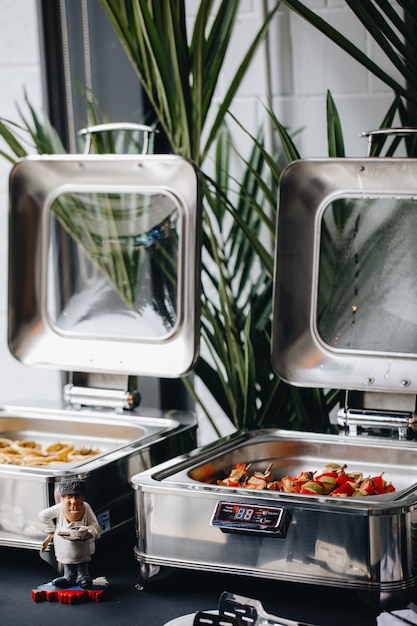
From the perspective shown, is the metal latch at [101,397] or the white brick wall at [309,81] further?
the white brick wall at [309,81]

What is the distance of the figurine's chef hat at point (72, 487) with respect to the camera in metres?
1.26

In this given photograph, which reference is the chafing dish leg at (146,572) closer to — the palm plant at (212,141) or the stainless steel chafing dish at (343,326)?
the stainless steel chafing dish at (343,326)

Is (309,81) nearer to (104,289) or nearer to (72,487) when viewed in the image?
(104,289)

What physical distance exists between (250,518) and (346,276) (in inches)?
22.8

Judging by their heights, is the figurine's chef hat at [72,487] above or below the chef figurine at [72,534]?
above

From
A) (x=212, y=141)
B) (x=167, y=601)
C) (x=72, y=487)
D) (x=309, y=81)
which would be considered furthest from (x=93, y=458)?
(x=309, y=81)

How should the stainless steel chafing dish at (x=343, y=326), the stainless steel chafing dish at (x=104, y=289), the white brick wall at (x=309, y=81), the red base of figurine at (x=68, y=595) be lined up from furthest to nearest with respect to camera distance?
the white brick wall at (x=309, y=81)
the stainless steel chafing dish at (x=104, y=289)
the stainless steel chafing dish at (x=343, y=326)
the red base of figurine at (x=68, y=595)

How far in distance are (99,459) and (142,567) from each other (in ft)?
0.69

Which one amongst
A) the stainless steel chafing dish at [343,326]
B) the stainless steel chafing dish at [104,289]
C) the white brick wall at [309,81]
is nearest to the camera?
the stainless steel chafing dish at [343,326]

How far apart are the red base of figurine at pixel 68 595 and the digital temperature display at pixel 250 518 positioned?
0.67ft

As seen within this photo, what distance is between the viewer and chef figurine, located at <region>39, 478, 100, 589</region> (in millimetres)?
1264

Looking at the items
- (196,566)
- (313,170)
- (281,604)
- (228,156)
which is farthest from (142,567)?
(228,156)

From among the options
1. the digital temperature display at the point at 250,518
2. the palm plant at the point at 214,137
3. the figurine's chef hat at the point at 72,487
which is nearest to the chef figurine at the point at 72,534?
the figurine's chef hat at the point at 72,487

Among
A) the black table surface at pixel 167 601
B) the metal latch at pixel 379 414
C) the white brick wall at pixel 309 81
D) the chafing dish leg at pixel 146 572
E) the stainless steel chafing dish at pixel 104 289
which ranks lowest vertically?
the black table surface at pixel 167 601
